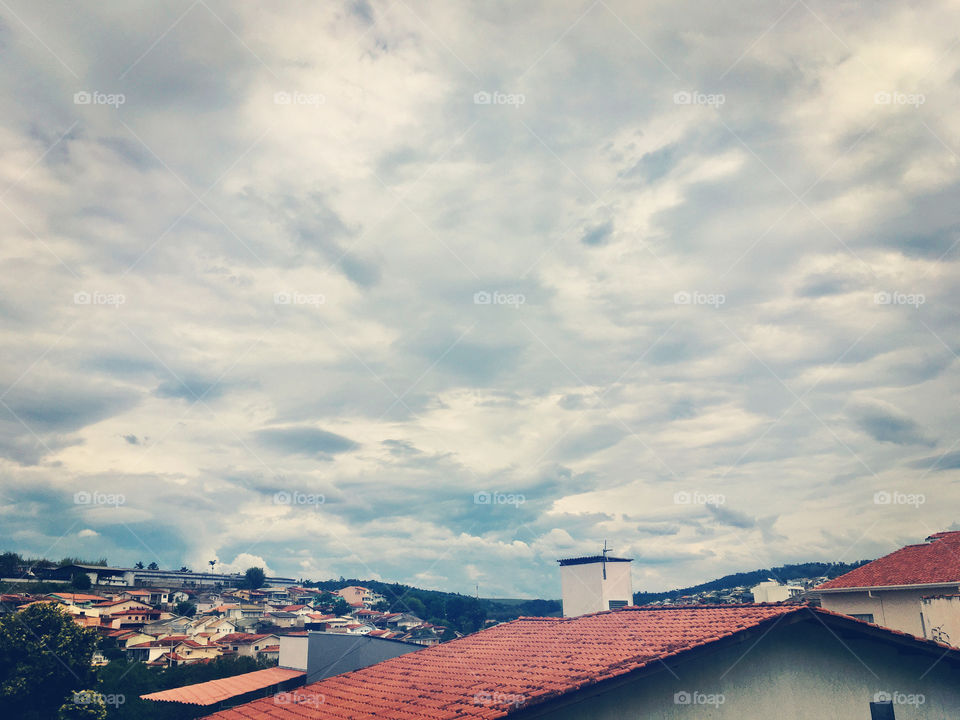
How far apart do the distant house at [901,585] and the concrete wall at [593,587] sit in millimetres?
9189

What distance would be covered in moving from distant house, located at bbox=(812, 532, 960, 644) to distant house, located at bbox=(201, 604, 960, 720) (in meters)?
12.7

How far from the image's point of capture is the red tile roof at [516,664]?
11719 millimetres

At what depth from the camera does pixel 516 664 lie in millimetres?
14422

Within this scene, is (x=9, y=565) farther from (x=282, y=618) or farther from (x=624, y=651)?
(x=624, y=651)

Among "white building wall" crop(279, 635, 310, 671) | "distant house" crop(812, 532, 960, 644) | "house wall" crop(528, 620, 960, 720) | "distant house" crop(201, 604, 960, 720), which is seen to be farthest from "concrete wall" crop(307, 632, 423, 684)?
"distant house" crop(812, 532, 960, 644)

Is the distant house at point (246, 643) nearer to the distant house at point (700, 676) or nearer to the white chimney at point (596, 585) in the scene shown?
the white chimney at point (596, 585)

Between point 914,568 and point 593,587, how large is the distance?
14.7m

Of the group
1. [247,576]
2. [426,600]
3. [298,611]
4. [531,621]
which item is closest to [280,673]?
[531,621]

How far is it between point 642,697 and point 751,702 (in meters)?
2.38

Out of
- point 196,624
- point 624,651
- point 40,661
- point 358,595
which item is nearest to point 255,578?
point 358,595

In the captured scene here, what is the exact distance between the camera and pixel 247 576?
17225 centimetres

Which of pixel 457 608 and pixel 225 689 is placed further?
pixel 457 608

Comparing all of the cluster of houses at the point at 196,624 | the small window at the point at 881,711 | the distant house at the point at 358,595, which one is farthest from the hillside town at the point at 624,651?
the distant house at the point at 358,595

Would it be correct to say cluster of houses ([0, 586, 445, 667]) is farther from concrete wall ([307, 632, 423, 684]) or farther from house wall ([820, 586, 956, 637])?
house wall ([820, 586, 956, 637])
